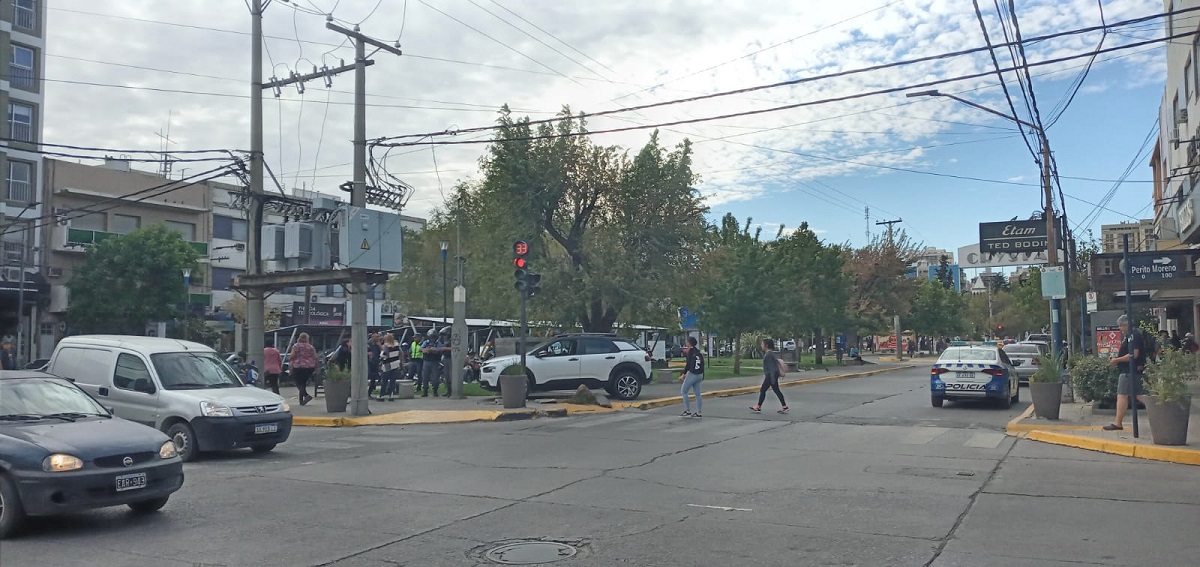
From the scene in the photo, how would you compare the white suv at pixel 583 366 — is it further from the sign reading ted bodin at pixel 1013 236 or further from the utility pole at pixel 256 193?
the sign reading ted bodin at pixel 1013 236

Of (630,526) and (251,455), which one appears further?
(251,455)

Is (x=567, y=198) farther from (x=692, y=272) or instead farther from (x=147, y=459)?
(x=147, y=459)

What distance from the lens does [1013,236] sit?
24.9 m

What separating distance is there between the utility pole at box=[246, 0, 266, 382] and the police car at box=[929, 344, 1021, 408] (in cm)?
1503

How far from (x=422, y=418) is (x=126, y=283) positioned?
1065 inches

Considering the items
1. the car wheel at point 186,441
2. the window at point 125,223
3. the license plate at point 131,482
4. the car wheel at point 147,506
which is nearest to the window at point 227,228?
the window at point 125,223

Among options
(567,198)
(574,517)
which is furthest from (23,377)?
(567,198)

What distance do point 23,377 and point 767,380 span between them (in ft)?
45.3

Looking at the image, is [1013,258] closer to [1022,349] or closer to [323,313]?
[1022,349]

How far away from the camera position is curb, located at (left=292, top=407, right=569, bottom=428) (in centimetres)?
1723

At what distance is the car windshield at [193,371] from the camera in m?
12.5

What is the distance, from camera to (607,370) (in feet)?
71.0

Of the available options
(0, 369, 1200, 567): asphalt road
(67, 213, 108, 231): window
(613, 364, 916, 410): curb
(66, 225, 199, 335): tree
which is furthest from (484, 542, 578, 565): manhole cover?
(67, 213, 108, 231): window

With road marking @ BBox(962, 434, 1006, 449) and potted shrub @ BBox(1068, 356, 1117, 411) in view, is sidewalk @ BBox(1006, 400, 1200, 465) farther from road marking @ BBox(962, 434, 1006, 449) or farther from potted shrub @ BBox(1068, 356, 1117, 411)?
road marking @ BBox(962, 434, 1006, 449)
